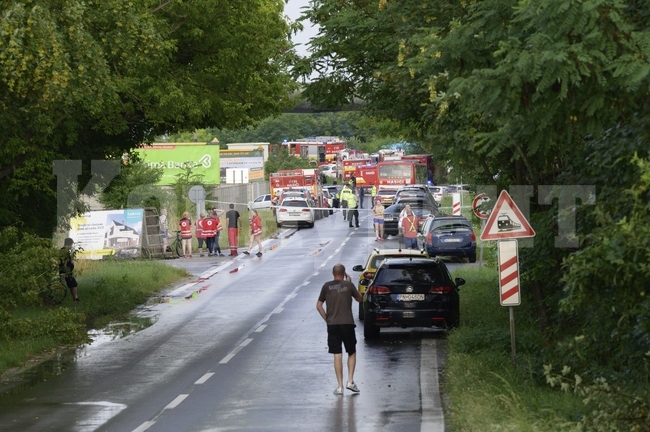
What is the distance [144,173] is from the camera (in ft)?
183

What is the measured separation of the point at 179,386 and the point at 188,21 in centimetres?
1143

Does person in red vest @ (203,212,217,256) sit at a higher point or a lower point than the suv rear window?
higher

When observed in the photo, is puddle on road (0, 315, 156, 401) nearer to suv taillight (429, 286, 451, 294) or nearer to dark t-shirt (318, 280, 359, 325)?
dark t-shirt (318, 280, 359, 325)

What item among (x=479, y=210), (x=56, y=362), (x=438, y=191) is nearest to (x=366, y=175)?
(x=438, y=191)

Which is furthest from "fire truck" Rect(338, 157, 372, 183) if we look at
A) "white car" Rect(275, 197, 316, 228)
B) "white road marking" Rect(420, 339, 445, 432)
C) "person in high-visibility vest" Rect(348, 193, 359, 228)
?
"white road marking" Rect(420, 339, 445, 432)

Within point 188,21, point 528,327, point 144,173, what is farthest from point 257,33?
point 144,173

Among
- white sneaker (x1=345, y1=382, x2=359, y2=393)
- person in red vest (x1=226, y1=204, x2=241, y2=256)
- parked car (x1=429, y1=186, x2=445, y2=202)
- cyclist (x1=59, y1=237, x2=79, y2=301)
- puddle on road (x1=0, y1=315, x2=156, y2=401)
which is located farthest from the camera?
parked car (x1=429, y1=186, x2=445, y2=202)

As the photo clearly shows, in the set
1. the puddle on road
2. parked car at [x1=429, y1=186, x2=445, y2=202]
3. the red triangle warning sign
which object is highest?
parked car at [x1=429, y1=186, x2=445, y2=202]

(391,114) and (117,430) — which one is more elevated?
(391,114)

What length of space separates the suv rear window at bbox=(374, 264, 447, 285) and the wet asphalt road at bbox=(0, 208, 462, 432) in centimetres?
113

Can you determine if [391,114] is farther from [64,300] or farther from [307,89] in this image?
[64,300]

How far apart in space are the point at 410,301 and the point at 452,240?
19497 mm

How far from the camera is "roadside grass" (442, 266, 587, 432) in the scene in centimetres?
1235

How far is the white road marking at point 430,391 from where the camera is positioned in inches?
539
